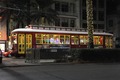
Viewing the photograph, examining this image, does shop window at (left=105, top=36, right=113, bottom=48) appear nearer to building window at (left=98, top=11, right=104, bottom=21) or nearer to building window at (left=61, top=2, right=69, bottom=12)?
building window at (left=61, top=2, right=69, bottom=12)

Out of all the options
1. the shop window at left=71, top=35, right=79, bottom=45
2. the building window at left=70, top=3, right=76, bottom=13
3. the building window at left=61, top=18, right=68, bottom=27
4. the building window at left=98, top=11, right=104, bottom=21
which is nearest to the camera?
the shop window at left=71, top=35, right=79, bottom=45

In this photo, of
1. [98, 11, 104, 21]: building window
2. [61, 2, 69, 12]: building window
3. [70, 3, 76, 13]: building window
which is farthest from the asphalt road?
[98, 11, 104, 21]: building window

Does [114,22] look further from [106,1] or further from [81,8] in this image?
[81,8]


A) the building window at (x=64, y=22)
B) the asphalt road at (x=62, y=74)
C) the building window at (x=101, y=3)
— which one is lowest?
the asphalt road at (x=62, y=74)

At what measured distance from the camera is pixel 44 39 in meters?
33.3

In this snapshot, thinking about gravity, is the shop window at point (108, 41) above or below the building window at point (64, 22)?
below

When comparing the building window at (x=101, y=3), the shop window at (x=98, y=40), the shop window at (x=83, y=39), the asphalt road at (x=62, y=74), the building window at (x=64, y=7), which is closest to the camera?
the asphalt road at (x=62, y=74)

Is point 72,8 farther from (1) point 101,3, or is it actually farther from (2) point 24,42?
(2) point 24,42

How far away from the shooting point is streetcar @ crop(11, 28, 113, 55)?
32.5 metres

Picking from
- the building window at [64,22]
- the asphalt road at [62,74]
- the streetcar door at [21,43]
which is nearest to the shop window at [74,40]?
the streetcar door at [21,43]

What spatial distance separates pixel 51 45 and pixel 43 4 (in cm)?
1757

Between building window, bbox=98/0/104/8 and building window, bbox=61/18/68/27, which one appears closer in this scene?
building window, bbox=61/18/68/27

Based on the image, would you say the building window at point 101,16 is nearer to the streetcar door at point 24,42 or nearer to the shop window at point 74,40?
the shop window at point 74,40

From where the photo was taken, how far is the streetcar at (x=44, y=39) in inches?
1281
